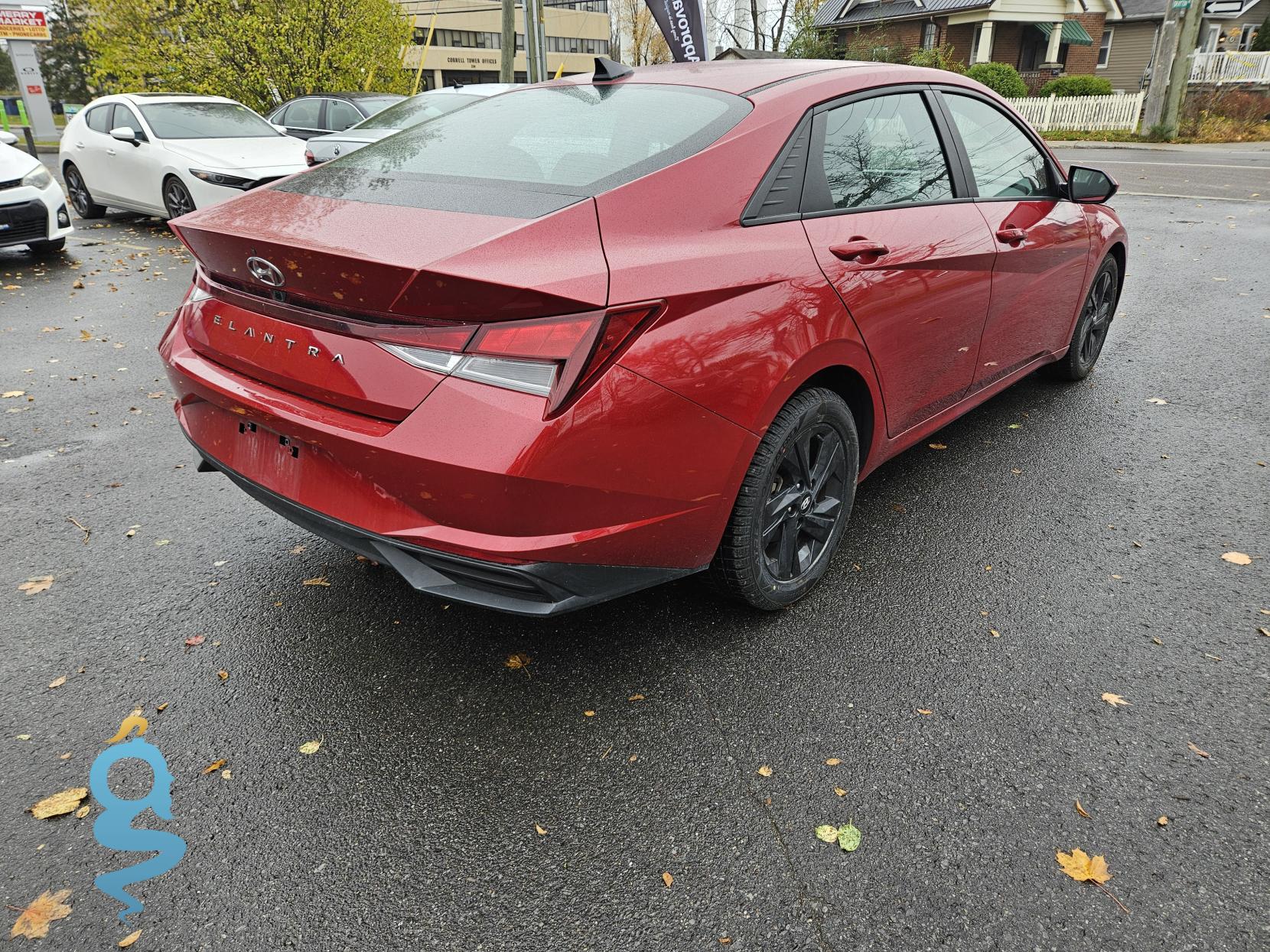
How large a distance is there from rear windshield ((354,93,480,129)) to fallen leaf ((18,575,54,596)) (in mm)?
8003

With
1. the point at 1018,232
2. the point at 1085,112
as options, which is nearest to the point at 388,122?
the point at 1018,232

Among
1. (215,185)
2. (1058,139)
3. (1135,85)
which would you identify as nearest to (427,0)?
(1135,85)

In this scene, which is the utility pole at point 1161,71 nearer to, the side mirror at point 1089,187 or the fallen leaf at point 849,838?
the side mirror at point 1089,187

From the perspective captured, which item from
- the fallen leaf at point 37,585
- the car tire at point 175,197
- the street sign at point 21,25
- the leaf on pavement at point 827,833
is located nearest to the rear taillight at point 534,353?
the leaf on pavement at point 827,833

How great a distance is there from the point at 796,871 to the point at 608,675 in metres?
0.88

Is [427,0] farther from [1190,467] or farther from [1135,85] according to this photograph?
[1190,467]

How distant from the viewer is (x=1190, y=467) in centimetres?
425

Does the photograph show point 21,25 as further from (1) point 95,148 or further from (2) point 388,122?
A: (2) point 388,122

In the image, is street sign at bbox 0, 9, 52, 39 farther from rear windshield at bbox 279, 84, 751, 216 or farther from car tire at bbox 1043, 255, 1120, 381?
car tire at bbox 1043, 255, 1120, 381

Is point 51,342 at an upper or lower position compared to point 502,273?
lower

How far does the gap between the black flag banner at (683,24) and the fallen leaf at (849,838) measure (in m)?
16.6

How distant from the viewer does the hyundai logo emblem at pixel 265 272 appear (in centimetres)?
239

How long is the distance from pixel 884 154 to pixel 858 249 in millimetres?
555

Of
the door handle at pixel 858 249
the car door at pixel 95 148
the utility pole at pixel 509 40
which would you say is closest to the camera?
the door handle at pixel 858 249
